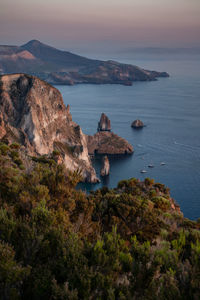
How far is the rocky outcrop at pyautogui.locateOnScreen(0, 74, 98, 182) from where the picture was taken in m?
96.2

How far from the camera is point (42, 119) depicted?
104 meters

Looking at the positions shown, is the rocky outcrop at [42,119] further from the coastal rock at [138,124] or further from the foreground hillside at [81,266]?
the foreground hillside at [81,266]

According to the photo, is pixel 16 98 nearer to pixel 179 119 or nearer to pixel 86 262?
pixel 179 119

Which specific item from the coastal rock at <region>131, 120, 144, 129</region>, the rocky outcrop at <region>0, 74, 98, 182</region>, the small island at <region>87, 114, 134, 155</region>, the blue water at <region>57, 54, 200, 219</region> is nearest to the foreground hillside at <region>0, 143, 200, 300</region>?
the blue water at <region>57, 54, 200, 219</region>

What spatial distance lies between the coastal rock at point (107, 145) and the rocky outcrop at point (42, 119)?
9.81m

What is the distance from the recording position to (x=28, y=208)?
14.6 meters

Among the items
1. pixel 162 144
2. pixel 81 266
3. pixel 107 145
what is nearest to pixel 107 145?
pixel 107 145

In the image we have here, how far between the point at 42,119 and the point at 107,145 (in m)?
32.2

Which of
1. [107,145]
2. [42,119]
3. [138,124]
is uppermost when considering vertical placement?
[42,119]

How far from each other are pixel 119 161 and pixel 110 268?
10093cm

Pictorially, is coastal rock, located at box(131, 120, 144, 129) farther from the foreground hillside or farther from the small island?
the foreground hillside

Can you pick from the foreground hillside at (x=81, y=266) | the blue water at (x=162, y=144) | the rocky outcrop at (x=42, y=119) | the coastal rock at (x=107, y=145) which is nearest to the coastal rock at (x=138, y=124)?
the blue water at (x=162, y=144)

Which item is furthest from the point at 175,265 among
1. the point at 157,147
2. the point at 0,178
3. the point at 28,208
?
the point at 157,147

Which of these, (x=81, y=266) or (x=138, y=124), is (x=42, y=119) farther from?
(x=81, y=266)
